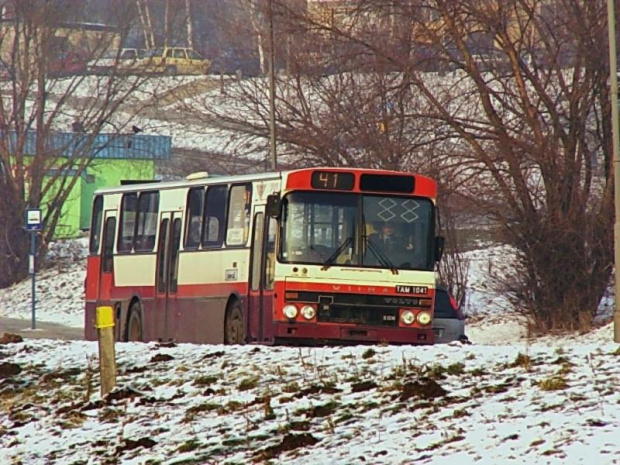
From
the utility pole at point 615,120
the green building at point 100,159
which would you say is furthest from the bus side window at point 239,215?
the green building at point 100,159

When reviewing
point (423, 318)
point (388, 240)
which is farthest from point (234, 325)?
point (423, 318)

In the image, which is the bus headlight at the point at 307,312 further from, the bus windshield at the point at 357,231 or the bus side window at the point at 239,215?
the bus side window at the point at 239,215

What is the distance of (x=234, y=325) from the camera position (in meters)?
24.0

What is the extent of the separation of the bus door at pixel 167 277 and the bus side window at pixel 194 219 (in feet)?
1.26

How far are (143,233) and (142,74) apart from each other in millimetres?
30692

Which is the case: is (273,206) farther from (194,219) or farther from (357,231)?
(194,219)

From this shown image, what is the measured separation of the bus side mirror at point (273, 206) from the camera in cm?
2220

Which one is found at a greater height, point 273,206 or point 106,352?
point 273,206

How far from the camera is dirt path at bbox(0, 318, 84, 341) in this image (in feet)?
128

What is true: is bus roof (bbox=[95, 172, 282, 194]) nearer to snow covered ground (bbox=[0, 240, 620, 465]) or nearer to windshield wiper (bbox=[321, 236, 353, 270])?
windshield wiper (bbox=[321, 236, 353, 270])

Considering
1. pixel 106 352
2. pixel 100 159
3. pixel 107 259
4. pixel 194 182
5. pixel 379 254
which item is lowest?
pixel 106 352

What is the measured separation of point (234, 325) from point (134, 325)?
14.7ft

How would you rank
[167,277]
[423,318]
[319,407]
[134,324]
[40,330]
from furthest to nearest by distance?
[40,330] < [134,324] < [167,277] < [423,318] < [319,407]

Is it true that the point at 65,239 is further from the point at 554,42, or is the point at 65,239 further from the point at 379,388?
the point at 379,388
